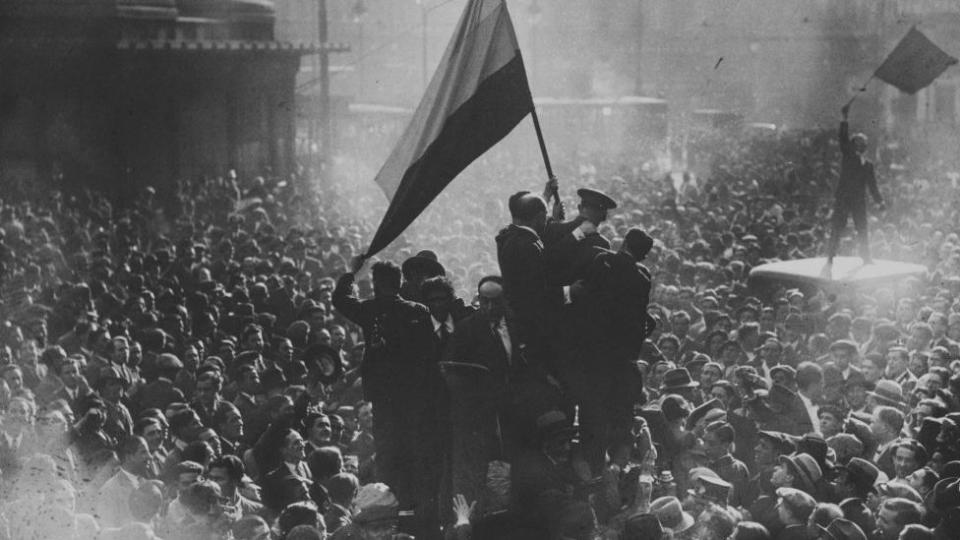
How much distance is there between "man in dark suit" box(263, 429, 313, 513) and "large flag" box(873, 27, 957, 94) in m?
15.3

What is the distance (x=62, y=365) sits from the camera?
12.1 meters

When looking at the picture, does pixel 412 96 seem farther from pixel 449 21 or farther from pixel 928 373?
pixel 928 373

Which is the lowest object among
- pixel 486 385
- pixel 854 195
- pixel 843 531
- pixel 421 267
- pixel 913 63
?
pixel 843 531

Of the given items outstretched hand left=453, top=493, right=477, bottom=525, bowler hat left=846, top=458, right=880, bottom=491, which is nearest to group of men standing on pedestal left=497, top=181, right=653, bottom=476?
outstretched hand left=453, top=493, right=477, bottom=525

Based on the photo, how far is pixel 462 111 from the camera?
9.73 meters

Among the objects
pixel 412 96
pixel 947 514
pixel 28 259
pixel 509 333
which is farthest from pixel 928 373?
pixel 412 96

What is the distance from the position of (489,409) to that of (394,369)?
0.73 meters

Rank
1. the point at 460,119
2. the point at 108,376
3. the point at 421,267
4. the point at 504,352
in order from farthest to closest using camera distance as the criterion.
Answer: the point at 108,376 < the point at 460,119 < the point at 421,267 < the point at 504,352

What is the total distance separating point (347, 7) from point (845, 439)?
253ft

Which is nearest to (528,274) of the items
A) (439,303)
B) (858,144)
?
(439,303)

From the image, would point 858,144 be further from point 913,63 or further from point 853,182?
point 913,63

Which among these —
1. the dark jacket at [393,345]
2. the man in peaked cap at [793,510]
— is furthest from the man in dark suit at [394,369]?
the man in peaked cap at [793,510]

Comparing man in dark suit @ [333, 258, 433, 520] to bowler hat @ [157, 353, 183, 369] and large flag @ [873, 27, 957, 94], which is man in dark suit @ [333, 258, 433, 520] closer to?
bowler hat @ [157, 353, 183, 369]

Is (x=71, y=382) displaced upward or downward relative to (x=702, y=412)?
downward
